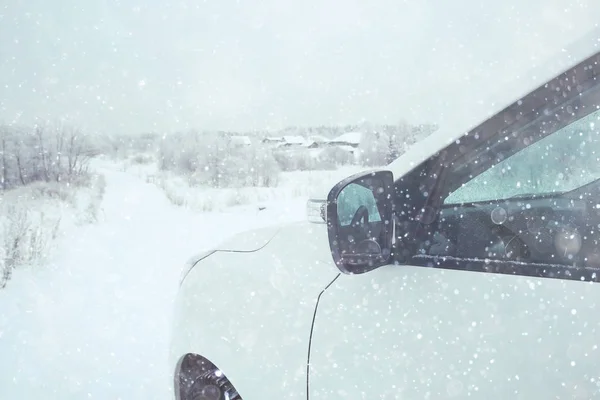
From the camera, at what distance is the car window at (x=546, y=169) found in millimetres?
1361

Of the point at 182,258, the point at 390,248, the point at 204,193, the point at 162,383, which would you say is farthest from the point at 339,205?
the point at 204,193

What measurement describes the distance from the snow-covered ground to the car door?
115 centimetres

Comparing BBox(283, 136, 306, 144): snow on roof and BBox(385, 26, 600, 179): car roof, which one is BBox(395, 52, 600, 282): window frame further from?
BBox(283, 136, 306, 144): snow on roof

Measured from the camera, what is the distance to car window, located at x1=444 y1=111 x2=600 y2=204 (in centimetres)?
136

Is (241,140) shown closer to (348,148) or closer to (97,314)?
(348,148)

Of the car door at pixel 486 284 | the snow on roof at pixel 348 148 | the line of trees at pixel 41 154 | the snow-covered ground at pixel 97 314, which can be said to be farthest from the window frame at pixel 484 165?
the snow on roof at pixel 348 148

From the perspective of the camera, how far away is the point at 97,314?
4945mm

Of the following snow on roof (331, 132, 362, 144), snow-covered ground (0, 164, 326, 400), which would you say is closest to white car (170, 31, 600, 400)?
snow-covered ground (0, 164, 326, 400)

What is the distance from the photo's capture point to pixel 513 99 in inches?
47.8

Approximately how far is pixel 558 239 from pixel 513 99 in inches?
15.3

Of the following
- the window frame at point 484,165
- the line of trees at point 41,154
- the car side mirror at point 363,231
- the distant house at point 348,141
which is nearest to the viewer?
the window frame at point 484,165

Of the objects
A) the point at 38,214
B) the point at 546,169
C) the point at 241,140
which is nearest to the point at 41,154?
the point at 38,214

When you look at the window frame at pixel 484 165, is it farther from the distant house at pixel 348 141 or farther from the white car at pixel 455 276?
the distant house at pixel 348 141

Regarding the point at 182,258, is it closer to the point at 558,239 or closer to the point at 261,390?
the point at 261,390
